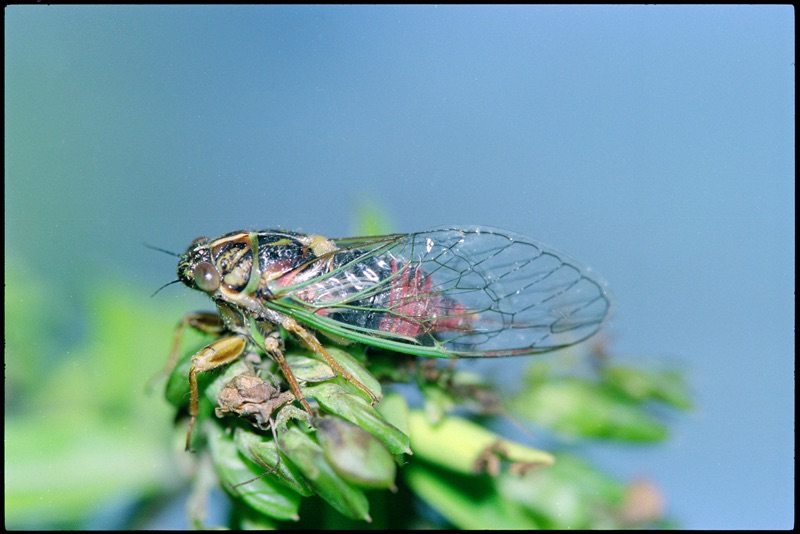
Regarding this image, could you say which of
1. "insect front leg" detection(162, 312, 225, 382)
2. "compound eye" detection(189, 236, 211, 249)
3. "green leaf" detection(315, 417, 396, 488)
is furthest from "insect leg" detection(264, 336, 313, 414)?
"compound eye" detection(189, 236, 211, 249)

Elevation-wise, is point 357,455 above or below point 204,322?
below

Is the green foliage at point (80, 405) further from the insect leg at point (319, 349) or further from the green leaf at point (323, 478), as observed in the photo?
the green leaf at point (323, 478)

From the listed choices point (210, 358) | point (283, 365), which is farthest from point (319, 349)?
point (210, 358)

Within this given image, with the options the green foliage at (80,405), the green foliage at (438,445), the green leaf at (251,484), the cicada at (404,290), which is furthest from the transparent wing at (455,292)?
the green foliage at (80,405)

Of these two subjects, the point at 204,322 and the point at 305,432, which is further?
the point at 204,322

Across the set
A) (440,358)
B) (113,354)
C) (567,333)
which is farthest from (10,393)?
(567,333)

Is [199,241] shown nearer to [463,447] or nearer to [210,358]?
[210,358]

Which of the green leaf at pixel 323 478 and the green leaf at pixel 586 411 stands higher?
the green leaf at pixel 586 411
